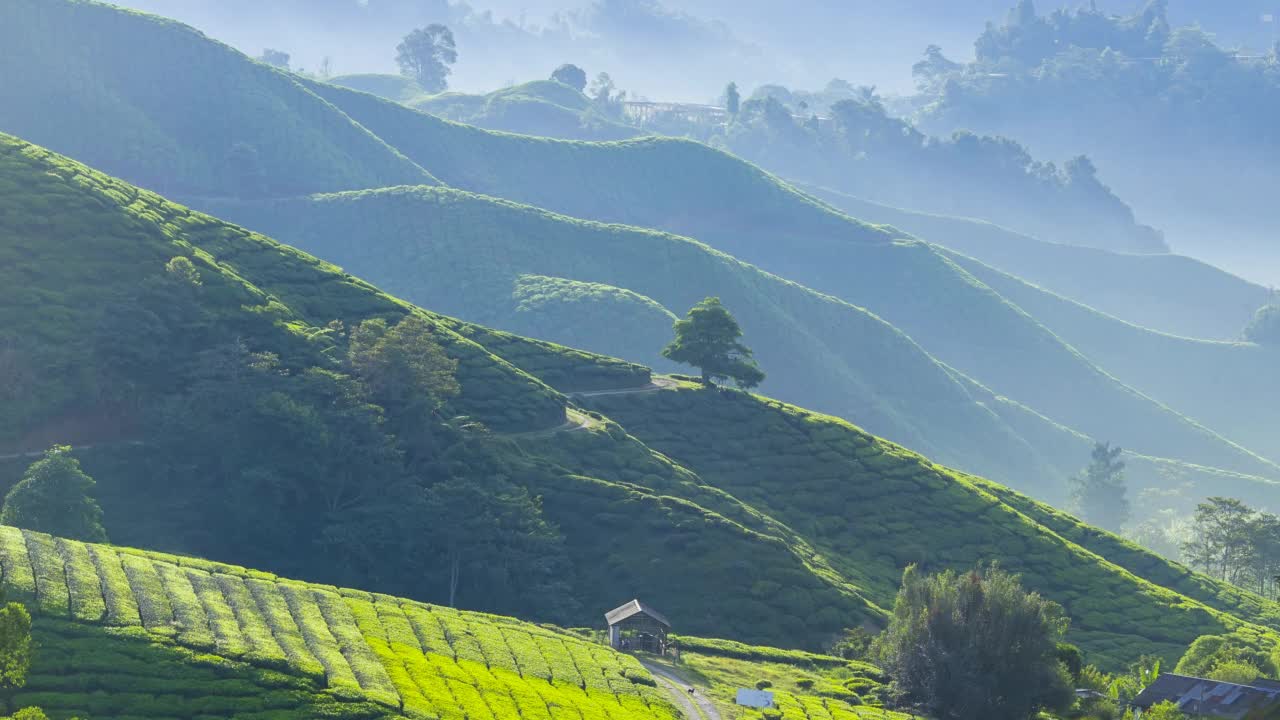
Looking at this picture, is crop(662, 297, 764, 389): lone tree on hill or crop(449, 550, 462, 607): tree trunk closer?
crop(449, 550, 462, 607): tree trunk

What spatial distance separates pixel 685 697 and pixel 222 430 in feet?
169

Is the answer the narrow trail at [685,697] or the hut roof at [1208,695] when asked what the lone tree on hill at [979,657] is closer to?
the hut roof at [1208,695]

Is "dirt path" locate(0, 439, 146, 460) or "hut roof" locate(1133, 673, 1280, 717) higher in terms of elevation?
"hut roof" locate(1133, 673, 1280, 717)

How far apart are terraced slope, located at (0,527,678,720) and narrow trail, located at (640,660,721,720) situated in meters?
1.28

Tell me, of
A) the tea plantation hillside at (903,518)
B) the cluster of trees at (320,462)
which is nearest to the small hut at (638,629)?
the cluster of trees at (320,462)

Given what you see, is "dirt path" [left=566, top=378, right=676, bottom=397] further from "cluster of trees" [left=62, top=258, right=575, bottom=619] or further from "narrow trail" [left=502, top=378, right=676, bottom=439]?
"cluster of trees" [left=62, top=258, right=575, bottom=619]

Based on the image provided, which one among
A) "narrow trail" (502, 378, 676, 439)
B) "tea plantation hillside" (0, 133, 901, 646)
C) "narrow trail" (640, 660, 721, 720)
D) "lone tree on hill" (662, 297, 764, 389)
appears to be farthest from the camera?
"lone tree on hill" (662, 297, 764, 389)

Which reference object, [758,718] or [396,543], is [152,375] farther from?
[758,718]

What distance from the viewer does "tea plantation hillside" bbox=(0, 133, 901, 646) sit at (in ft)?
328

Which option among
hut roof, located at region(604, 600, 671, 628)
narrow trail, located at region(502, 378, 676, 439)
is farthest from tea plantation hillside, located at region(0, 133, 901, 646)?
hut roof, located at region(604, 600, 671, 628)

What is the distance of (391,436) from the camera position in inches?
4259

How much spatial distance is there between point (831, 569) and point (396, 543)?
3836 cm

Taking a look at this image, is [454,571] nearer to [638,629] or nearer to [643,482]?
[638,629]

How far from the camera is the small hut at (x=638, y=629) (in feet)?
258
